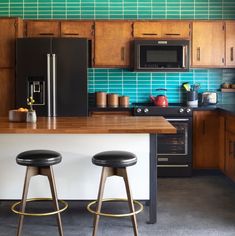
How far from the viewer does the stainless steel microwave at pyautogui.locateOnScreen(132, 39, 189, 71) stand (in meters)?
6.00

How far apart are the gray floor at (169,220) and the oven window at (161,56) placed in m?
1.80

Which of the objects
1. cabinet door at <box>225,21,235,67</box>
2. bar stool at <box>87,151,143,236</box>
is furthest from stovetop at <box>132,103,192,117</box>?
bar stool at <box>87,151,143,236</box>

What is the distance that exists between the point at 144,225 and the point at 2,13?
12.9 ft

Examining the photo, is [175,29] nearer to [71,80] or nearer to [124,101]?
[124,101]

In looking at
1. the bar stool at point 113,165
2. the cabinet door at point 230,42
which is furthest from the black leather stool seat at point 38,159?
the cabinet door at point 230,42

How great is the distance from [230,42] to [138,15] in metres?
1.30

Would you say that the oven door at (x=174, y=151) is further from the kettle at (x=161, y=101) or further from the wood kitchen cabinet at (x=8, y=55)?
the wood kitchen cabinet at (x=8, y=55)

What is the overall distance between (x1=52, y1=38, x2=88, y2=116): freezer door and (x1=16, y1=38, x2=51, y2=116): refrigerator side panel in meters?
0.14

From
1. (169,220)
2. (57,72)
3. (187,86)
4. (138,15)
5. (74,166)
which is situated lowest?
(169,220)

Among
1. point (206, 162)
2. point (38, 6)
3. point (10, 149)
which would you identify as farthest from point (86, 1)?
point (10, 149)

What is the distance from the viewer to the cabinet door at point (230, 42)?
6078mm

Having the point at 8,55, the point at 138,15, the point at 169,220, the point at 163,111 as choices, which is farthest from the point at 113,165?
the point at 138,15

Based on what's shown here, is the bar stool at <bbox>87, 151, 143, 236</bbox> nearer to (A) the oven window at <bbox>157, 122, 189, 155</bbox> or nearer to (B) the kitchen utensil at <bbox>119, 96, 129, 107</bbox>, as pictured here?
(A) the oven window at <bbox>157, 122, 189, 155</bbox>

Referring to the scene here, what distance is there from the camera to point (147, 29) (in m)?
6.06
